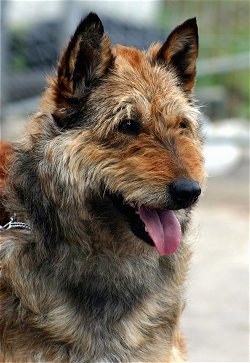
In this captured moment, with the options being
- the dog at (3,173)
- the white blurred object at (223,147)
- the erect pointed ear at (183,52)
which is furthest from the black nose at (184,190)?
the white blurred object at (223,147)

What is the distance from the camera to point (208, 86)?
13.4 metres

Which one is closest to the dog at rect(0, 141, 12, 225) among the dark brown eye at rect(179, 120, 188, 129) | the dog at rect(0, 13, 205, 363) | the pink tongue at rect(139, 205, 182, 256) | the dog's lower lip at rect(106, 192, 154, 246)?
the dog at rect(0, 13, 205, 363)

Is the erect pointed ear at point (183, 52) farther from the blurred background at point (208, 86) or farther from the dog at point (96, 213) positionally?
the blurred background at point (208, 86)

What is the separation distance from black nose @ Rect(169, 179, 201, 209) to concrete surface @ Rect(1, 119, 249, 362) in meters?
0.79

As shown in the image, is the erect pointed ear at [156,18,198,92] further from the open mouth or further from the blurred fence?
the blurred fence

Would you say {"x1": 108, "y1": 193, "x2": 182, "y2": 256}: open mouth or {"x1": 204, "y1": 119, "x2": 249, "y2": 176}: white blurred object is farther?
{"x1": 204, "y1": 119, "x2": 249, "y2": 176}: white blurred object

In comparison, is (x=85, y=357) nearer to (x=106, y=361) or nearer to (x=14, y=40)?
(x=106, y=361)

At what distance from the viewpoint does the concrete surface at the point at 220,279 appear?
20.3 feet

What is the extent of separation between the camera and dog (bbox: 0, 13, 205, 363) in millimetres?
4199

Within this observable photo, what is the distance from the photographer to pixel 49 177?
4.24 m

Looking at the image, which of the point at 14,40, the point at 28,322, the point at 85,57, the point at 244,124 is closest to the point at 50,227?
the point at 28,322

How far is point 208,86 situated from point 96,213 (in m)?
9.38

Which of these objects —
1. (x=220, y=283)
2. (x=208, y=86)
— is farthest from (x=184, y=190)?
(x=208, y=86)

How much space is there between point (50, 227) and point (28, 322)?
48 centimetres
